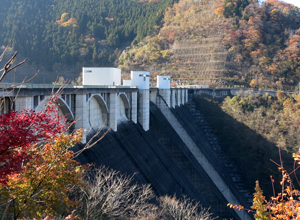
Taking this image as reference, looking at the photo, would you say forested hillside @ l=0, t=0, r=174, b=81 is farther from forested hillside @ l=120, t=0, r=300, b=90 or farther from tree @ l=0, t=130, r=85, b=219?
tree @ l=0, t=130, r=85, b=219

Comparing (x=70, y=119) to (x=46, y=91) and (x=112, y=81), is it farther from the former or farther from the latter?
(x=112, y=81)

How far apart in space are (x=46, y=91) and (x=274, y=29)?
6263 cm

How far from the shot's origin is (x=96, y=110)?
52.9ft

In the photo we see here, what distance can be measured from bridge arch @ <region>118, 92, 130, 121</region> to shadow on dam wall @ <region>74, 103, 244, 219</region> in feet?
1.63

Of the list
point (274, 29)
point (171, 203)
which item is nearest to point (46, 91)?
point (171, 203)

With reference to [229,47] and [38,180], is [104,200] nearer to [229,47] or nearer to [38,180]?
[38,180]

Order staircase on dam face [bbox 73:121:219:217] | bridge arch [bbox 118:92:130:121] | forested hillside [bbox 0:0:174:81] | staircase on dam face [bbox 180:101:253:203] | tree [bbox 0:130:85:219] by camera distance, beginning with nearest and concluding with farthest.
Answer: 1. tree [bbox 0:130:85:219]
2. staircase on dam face [bbox 73:121:219:217]
3. bridge arch [bbox 118:92:130:121]
4. staircase on dam face [bbox 180:101:253:203]
5. forested hillside [bbox 0:0:174:81]

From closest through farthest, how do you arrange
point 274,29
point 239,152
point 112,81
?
1. point 112,81
2. point 239,152
3. point 274,29

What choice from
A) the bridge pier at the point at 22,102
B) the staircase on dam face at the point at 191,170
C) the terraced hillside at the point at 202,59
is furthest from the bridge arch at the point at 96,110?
the terraced hillside at the point at 202,59

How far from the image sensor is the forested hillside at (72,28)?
208ft

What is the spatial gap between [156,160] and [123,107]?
13.1 ft

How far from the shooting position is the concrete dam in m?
13.1

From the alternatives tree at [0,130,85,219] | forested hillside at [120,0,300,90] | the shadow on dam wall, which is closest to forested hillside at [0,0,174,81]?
forested hillside at [120,0,300,90]

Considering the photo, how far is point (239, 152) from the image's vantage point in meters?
36.8
